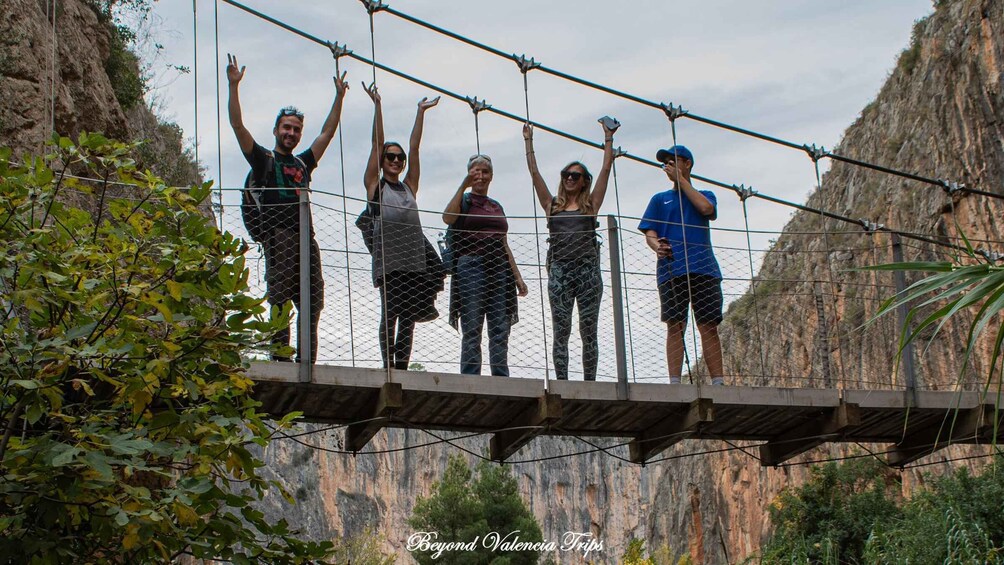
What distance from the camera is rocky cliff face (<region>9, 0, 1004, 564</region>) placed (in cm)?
1060

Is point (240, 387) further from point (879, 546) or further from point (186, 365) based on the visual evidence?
point (879, 546)

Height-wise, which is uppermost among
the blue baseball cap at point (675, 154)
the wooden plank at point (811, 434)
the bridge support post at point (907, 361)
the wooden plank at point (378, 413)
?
the blue baseball cap at point (675, 154)

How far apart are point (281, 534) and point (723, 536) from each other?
77.8 feet

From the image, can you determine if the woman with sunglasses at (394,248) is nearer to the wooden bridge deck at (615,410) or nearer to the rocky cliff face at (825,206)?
the wooden bridge deck at (615,410)

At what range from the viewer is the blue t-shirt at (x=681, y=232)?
25.6ft

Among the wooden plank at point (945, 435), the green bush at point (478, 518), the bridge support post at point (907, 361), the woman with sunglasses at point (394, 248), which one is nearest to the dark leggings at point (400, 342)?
the woman with sunglasses at point (394, 248)

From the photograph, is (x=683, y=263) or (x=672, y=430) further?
(x=672, y=430)

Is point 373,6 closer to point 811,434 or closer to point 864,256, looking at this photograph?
point 811,434

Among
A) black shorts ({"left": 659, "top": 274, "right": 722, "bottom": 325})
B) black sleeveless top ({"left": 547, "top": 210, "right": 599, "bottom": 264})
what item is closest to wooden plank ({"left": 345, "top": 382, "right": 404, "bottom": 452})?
black sleeveless top ({"left": 547, "top": 210, "right": 599, "bottom": 264})

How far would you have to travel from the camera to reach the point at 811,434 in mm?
8750

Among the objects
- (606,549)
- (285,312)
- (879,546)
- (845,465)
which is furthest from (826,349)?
(606,549)

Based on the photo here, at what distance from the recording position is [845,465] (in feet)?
60.4

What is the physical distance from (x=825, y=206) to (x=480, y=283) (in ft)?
76.7

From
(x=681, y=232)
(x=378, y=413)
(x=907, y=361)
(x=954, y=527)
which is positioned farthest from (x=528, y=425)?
(x=954, y=527)
